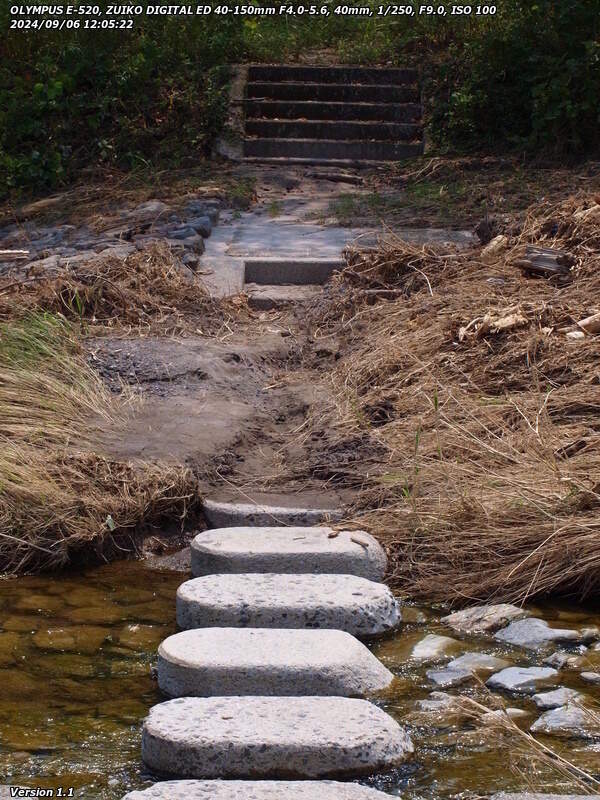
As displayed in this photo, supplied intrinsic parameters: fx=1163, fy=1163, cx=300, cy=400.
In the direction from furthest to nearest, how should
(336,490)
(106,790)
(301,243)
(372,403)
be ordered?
(301,243) → (372,403) → (336,490) → (106,790)

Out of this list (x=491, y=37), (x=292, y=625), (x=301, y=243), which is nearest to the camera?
(x=292, y=625)

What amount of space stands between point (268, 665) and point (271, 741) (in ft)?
1.29

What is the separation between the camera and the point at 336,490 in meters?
4.75

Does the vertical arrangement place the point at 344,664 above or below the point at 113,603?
above

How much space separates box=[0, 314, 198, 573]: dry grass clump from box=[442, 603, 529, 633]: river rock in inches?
50.6

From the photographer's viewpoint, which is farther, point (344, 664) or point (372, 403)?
point (372, 403)

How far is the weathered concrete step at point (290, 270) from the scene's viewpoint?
24.8 ft

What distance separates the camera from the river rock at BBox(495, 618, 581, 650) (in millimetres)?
3578

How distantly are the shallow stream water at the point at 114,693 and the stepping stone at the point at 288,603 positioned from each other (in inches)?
3.9

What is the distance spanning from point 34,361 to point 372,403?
161 centimetres

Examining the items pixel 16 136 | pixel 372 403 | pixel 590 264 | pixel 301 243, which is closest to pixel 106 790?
pixel 372 403

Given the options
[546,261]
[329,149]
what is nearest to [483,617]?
[546,261]

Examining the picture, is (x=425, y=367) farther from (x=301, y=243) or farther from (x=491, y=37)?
(x=491, y=37)

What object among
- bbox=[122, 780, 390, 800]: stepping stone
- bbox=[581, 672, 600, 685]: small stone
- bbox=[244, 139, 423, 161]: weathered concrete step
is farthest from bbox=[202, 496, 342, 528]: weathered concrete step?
bbox=[244, 139, 423, 161]: weathered concrete step
